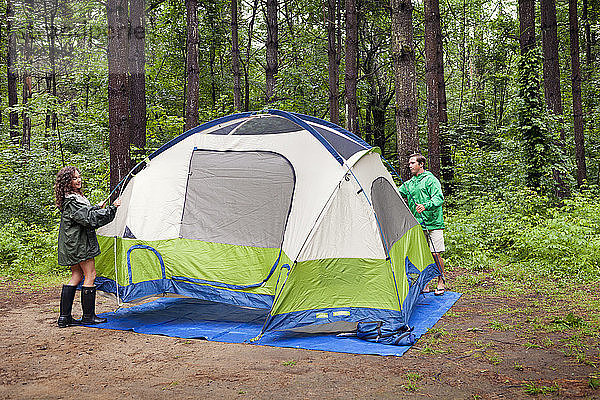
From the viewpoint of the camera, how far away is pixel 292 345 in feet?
15.9

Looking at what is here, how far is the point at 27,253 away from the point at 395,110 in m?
6.51

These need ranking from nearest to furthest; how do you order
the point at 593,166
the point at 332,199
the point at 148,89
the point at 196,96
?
the point at 332,199
the point at 196,96
the point at 148,89
the point at 593,166

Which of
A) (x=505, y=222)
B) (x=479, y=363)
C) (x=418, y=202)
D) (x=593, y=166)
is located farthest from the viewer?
(x=593, y=166)

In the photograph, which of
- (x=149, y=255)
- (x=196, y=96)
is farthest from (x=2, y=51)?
(x=149, y=255)

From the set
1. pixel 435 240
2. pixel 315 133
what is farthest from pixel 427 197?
pixel 315 133

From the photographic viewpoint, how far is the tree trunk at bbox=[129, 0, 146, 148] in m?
11.2

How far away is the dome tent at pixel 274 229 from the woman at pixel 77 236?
354mm

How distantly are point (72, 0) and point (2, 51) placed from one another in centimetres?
347

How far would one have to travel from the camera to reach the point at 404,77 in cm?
746

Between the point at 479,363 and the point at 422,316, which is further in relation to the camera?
the point at 422,316

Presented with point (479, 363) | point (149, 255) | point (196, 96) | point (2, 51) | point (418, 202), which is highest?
point (2, 51)

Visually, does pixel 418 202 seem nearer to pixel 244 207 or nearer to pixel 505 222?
pixel 244 207

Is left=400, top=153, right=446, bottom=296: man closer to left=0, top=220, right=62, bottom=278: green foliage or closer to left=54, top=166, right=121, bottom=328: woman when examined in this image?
left=54, top=166, right=121, bottom=328: woman

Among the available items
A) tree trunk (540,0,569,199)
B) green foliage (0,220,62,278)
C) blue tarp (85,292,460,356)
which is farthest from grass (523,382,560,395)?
tree trunk (540,0,569,199)
